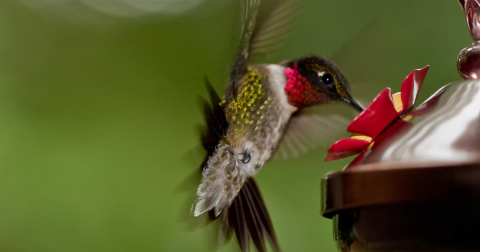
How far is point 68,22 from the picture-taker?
295cm

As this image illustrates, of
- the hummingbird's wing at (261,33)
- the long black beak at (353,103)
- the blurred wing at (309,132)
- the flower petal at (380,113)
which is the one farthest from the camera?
the blurred wing at (309,132)

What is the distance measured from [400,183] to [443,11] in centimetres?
219

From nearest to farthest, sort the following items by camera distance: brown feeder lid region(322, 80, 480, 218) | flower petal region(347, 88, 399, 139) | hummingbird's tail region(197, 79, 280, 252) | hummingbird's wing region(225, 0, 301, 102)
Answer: brown feeder lid region(322, 80, 480, 218) < flower petal region(347, 88, 399, 139) < hummingbird's tail region(197, 79, 280, 252) < hummingbird's wing region(225, 0, 301, 102)

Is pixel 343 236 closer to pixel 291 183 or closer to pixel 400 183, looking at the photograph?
pixel 400 183

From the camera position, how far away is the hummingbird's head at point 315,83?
1.44 metres

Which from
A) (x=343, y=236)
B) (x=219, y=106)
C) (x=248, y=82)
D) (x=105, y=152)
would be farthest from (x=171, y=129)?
(x=343, y=236)

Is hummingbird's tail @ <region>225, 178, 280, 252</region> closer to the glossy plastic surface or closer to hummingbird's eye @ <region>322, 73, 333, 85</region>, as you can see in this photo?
hummingbird's eye @ <region>322, 73, 333, 85</region>

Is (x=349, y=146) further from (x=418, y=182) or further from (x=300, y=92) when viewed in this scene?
(x=300, y=92)

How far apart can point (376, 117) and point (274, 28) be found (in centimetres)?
76

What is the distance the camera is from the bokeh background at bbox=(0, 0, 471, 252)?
2.46 m

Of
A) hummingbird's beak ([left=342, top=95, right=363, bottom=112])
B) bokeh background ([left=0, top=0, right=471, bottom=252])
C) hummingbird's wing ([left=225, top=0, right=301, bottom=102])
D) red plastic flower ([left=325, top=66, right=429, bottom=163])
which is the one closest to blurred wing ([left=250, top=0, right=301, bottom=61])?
hummingbird's wing ([left=225, top=0, right=301, bottom=102])

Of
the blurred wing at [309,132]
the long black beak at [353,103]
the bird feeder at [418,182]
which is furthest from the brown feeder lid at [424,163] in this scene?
the blurred wing at [309,132]

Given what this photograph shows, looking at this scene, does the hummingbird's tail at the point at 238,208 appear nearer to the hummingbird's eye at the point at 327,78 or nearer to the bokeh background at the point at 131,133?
the hummingbird's eye at the point at 327,78

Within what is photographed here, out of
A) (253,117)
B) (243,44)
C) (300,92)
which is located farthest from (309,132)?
(243,44)
